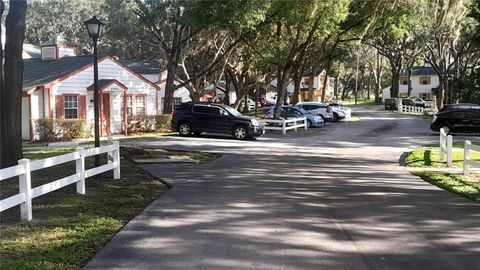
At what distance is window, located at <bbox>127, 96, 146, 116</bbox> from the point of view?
31.5 metres

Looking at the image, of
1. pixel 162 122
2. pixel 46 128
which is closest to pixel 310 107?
pixel 162 122

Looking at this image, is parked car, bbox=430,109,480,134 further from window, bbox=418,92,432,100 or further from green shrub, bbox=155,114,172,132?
window, bbox=418,92,432,100

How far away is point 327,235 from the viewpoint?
7.51 metres

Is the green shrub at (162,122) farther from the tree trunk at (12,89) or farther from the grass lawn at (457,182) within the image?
the tree trunk at (12,89)

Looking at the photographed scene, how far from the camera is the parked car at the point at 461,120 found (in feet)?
89.9

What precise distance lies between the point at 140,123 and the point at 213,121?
6.06 m

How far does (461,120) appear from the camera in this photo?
27.6m

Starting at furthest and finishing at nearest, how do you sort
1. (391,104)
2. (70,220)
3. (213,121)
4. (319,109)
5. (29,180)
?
(391,104)
(319,109)
(213,121)
(70,220)
(29,180)

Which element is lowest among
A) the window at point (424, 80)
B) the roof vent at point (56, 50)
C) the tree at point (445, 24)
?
the roof vent at point (56, 50)

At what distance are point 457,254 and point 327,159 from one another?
11.0m

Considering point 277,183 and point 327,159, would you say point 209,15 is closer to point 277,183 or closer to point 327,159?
point 327,159

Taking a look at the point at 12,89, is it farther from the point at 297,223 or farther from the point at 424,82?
the point at 424,82

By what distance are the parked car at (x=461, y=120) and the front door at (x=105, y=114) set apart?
17746mm

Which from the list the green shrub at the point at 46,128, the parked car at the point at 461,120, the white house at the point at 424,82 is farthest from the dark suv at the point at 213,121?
the white house at the point at 424,82
